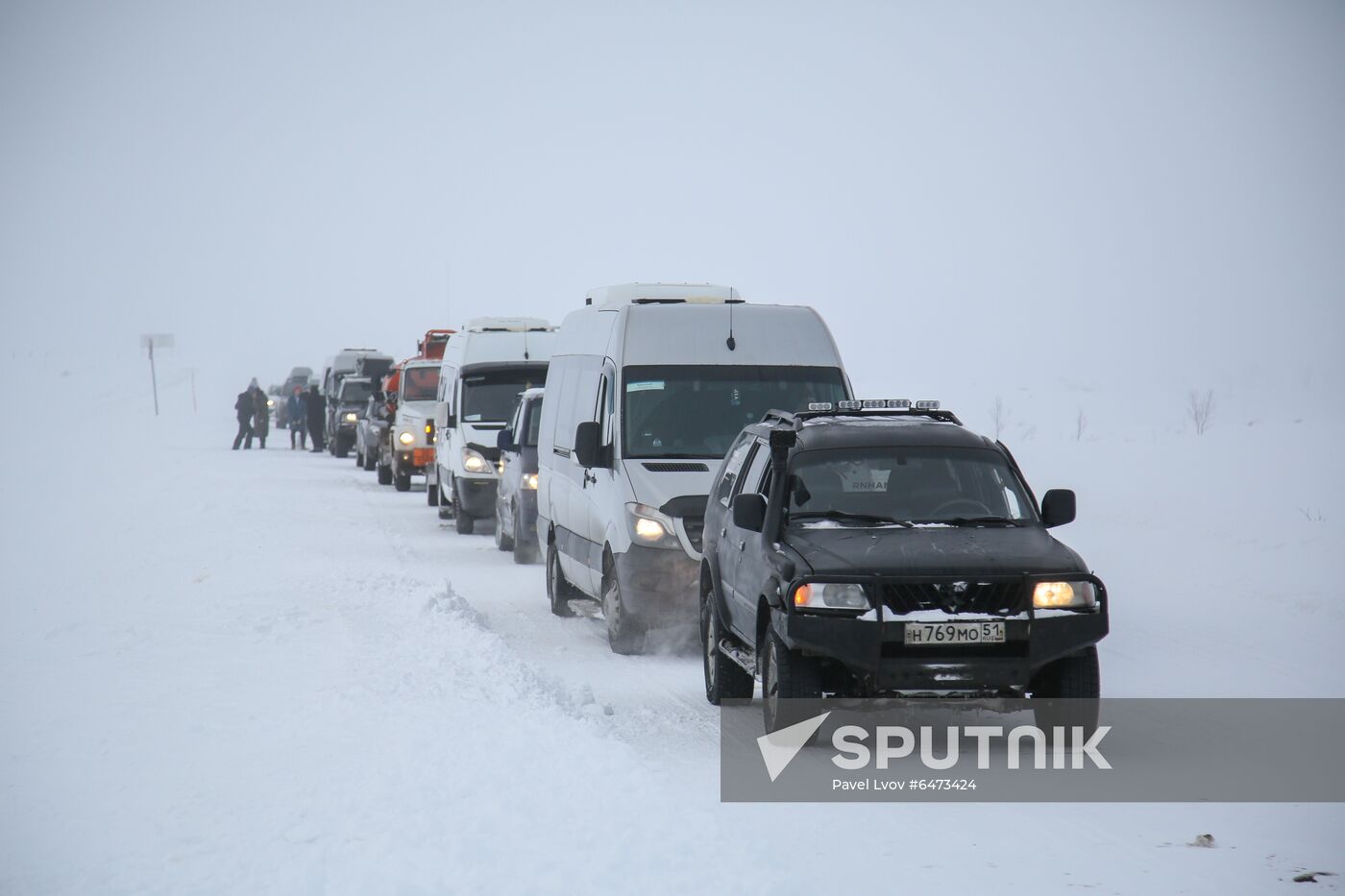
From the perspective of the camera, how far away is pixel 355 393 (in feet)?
129

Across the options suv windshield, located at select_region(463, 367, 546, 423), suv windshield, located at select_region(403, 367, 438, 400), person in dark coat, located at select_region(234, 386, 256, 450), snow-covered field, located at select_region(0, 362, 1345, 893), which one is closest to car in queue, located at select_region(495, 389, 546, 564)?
snow-covered field, located at select_region(0, 362, 1345, 893)

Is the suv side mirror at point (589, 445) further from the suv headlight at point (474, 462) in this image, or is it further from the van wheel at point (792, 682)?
the suv headlight at point (474, 462)

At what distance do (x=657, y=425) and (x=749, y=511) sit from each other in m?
3.40

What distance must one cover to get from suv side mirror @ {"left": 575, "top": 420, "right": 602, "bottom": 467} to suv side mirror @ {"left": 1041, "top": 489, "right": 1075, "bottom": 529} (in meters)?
3.87

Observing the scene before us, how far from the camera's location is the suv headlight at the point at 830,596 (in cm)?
723

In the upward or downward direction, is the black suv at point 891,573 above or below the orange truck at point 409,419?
above

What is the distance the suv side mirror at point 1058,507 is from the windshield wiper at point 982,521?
214 mm

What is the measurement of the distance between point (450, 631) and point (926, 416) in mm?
3943

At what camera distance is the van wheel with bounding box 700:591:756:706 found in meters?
8.84

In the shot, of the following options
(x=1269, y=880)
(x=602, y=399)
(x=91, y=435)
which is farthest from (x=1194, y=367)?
(x=1269, y=880)

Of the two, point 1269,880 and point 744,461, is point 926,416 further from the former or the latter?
point 1269,880

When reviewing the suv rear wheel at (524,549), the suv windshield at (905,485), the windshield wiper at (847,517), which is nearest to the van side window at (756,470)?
the suv windshield at (905,485)

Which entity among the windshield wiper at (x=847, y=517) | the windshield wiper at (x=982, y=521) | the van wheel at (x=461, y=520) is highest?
the windshield wiper at (x=847, y=517)

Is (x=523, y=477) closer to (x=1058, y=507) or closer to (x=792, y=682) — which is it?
(x=1058, y=507)
